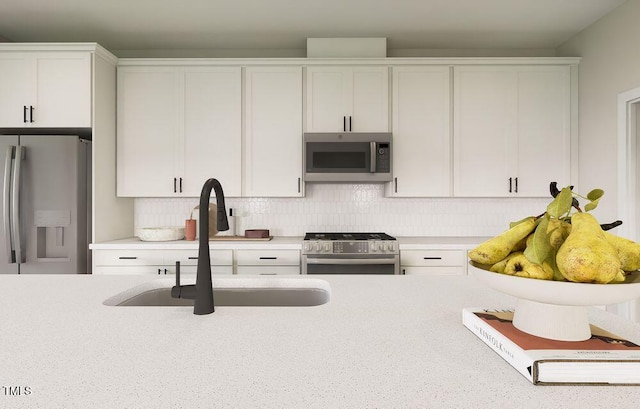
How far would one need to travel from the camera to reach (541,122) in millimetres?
3184

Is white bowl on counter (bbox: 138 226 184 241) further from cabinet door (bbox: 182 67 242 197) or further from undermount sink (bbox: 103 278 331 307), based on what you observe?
undermount sink (bbox: 103 278 331 307)

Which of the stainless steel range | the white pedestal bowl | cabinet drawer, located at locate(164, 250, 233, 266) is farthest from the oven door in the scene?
the white pedestal bowl

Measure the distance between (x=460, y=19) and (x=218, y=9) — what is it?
77.6 inches

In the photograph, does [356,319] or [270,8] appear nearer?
[356,319]

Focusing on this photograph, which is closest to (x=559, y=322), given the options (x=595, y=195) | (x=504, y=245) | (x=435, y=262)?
(x=504, y=245)

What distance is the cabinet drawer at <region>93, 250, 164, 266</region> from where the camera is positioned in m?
2.91

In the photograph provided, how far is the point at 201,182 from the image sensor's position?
318 cm

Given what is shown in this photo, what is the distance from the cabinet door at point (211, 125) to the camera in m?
3.19

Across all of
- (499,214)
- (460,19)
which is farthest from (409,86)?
(499,214)

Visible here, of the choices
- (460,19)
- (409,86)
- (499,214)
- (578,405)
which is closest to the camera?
(578,405)

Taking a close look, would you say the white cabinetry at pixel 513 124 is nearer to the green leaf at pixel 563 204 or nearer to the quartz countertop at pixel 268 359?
the quartz countertop at pixel 268 359

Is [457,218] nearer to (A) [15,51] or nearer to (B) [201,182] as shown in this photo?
(B) [201,182]

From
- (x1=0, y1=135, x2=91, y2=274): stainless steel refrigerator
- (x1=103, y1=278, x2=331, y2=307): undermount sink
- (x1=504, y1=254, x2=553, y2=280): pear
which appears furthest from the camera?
(x1=0, y1=135, x2=91, y2=274): stainless steel refrigerator

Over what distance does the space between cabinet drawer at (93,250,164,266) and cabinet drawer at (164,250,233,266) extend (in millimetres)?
67
